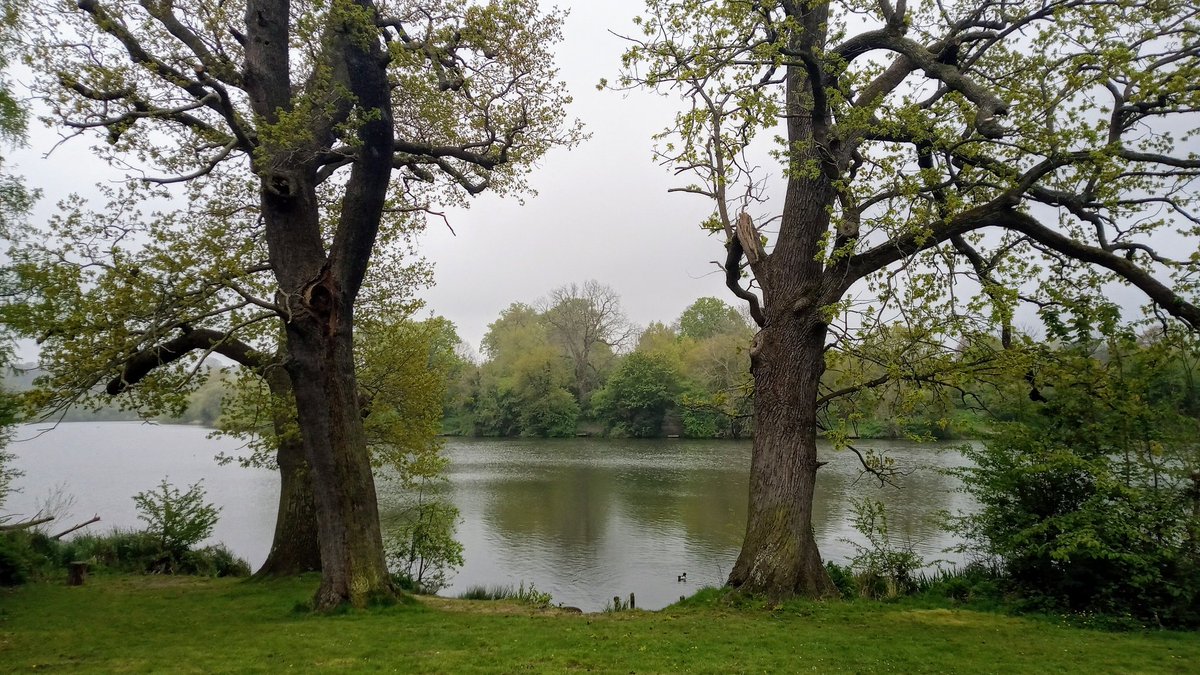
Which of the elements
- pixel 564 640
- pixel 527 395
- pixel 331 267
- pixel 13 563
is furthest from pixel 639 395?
pixel 564 640

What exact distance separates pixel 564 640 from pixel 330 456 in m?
3.91

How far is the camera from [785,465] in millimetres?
8688

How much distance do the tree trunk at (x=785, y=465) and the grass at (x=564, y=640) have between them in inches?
17.9

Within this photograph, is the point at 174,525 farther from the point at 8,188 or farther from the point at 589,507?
the point at 589,507

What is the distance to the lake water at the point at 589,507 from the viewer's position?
48.3 ft

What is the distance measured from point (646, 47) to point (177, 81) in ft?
18.1

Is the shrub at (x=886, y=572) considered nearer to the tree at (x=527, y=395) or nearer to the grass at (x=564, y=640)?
the grass at (x=564, y=640)

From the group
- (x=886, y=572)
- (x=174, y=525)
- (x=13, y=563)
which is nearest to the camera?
(x=13, y=563)

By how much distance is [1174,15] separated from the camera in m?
7.41

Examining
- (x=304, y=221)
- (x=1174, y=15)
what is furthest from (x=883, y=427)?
(x=304, y=221)

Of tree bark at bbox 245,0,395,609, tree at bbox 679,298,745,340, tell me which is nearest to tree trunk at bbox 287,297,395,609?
tree bark at bbox 245,0,395,609

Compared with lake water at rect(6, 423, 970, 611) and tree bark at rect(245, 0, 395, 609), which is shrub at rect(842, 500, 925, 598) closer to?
lake water at rect(6, 423, 970, 611)

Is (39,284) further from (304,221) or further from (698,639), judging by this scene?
(698,639)

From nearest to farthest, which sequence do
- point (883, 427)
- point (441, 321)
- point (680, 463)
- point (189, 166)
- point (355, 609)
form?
1. point (355, 609)
2. point (189, 166)
3. point (441, 321)
4. point (680, 463)
5. point (883, 427)
